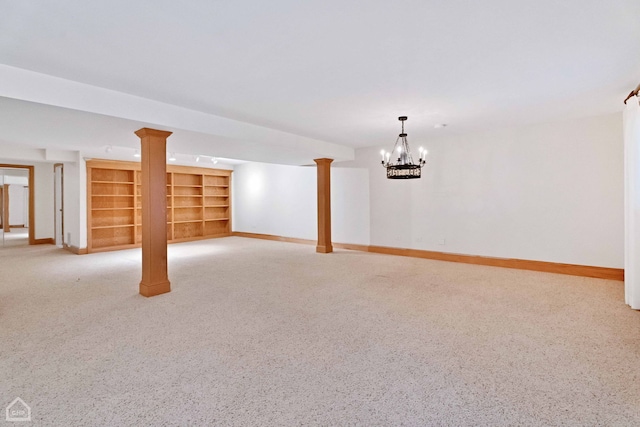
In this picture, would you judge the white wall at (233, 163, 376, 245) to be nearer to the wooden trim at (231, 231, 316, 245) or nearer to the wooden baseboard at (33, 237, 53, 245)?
the wooden trim at (231, 231, 316, 245)

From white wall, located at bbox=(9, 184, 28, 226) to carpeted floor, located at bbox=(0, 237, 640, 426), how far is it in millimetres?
6885

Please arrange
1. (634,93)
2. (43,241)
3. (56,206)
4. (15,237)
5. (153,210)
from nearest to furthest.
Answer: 1. (634,93)
2. (153,210)
3. (56,206)
4. (43,241)
5. (15,237)

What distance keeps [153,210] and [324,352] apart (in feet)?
9.39

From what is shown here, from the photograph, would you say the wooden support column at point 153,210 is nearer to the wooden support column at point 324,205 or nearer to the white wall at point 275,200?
the wooden support column at point 324,205

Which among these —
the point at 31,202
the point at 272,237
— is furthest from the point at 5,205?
the point at 272,237

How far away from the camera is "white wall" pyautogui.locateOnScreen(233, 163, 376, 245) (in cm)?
738

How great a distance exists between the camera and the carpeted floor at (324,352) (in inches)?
72.0

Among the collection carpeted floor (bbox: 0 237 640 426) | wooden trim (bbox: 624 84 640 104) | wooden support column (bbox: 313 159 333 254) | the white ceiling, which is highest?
the white ceiling

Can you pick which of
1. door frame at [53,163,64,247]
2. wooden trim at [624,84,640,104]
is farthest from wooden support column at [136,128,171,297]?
door frame at [53,163,64,247]

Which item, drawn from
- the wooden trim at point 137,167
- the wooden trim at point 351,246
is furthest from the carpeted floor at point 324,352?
the wooden trim at point 137,167

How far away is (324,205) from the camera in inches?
283

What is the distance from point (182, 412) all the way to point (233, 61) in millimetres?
2594

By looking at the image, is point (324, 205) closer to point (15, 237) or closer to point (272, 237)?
point (272, 237)

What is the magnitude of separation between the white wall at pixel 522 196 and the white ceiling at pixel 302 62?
61 centimetres
